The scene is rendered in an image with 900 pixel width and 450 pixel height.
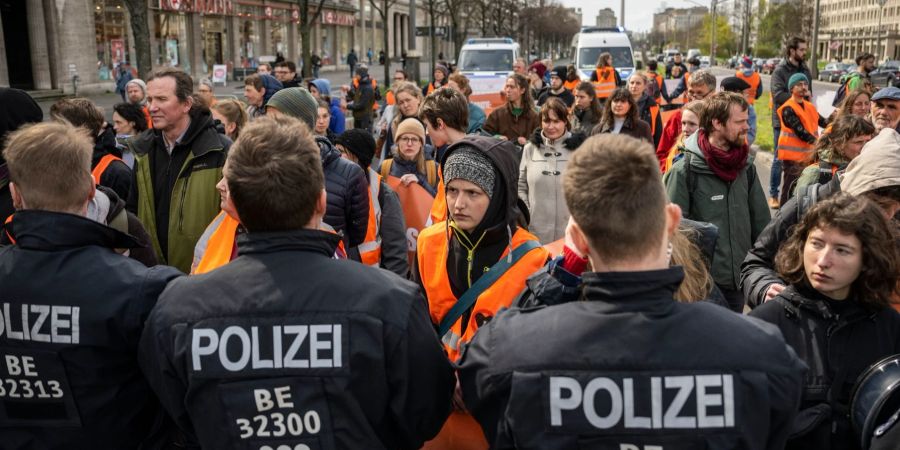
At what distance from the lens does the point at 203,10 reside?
40.8m

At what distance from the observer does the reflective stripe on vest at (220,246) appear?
10.6 ft

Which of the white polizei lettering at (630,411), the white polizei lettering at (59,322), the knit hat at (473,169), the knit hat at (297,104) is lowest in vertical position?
the white polizei lettering at (630,411)

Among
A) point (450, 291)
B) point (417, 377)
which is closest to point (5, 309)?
point (417, 377)

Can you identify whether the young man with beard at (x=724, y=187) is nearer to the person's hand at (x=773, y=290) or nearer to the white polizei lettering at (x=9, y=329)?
the person's hand at (x=773, y=290)

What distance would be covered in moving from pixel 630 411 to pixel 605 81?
14.0 m

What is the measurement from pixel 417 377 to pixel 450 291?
3.24 feet

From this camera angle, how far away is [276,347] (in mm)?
2092

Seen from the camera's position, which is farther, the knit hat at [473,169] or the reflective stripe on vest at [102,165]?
the reflective stripe on vest at [102,165]

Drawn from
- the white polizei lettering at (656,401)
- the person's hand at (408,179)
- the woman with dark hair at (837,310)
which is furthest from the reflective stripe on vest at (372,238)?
the white polizei lettering at (656,401)

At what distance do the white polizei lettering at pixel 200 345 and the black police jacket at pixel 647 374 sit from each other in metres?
0.80

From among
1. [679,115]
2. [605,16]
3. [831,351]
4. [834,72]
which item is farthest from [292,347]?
[605,16]

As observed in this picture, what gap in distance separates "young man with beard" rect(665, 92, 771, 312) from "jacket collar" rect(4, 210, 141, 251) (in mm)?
3404

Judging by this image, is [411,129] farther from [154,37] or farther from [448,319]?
[154,37]

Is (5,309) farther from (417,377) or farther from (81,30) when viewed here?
(81,30)
